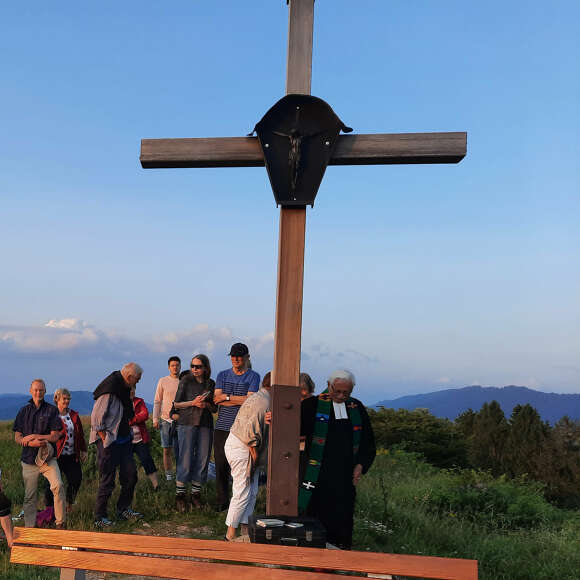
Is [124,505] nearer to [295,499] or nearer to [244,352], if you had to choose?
[244,352]

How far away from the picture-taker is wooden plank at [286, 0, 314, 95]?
16.4 ft

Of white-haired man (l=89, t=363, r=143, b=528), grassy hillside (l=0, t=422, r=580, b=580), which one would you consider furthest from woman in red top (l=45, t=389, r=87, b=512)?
grassy hillside (l=0, t=422, r=580, b=580)

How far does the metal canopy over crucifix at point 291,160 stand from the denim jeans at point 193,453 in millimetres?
4211

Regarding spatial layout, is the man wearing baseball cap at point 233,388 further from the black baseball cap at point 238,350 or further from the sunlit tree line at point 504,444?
the sunlit tree line at point 504,444

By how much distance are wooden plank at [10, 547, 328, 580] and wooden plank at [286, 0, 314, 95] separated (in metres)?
3.22

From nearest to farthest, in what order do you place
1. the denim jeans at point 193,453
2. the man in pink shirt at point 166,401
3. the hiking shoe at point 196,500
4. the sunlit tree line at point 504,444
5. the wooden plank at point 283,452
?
the wooden plank at point 283,452, the denim jeans at point 193,453, the hiking shoe at point 196,500, the man in pink shirt at point 166,401, the sunlit tree line at point 504,444

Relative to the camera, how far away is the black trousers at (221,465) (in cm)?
853

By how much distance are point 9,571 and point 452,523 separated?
20.8ft

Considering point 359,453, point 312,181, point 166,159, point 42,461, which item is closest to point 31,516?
point 42,461

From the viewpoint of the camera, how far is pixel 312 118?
16.0ft

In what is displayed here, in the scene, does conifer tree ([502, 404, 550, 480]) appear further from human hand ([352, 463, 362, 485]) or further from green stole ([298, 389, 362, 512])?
green stole ([298, 389, 362, 512])

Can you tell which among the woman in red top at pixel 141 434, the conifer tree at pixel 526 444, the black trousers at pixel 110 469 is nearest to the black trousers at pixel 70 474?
the black trousers at pixel 110 469

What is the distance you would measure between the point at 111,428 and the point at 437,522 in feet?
15.4

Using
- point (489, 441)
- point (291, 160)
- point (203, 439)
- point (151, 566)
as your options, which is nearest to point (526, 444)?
point (489, 441)
